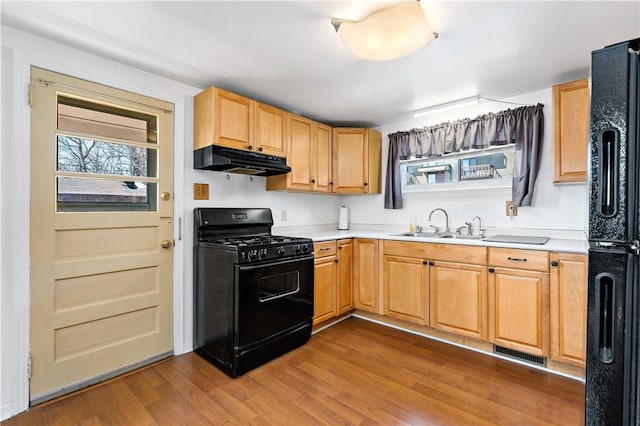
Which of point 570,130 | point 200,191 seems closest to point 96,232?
point 200,191

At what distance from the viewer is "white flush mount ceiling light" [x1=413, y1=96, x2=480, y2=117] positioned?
2902mm

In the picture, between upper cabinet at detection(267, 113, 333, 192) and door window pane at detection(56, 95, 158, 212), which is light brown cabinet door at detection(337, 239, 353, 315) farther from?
door window pane at detection(56, 95, 158, 212)

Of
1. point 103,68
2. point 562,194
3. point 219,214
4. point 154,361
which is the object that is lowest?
point 154,361

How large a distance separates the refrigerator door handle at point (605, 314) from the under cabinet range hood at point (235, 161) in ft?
7.43

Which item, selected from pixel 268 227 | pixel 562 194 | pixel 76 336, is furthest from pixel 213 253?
pixel 562 194

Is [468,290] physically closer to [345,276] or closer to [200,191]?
[345,276]

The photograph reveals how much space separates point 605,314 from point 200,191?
2.67 meters

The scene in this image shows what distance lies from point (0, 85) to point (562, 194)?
4095mm

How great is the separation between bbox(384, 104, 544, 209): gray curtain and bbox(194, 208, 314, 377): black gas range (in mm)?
1592

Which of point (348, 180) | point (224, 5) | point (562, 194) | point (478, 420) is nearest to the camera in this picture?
point (224, 5)

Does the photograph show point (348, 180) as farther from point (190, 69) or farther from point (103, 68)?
point (103, 68)

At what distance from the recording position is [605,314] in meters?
0.97

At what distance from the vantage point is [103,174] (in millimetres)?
2152

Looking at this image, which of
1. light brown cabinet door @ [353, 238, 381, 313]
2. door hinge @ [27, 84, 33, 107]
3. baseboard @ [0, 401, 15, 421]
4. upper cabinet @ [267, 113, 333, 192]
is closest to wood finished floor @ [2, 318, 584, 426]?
baseboard @ [0, 401, 15, 421]
